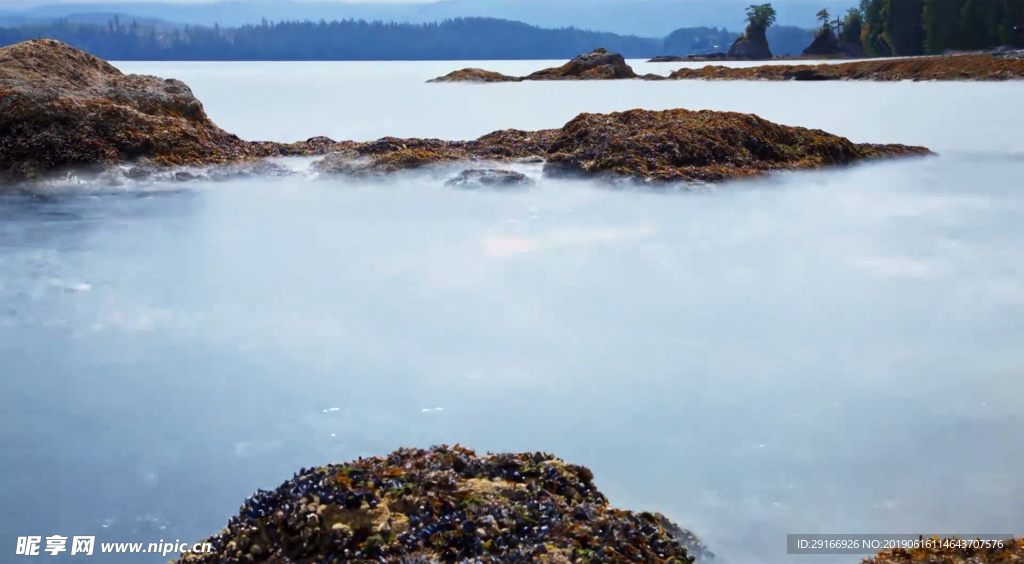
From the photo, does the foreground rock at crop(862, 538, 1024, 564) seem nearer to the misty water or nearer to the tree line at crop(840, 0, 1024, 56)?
the misty water

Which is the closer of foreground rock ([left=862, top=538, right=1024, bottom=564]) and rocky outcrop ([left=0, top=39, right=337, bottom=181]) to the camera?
foreground rock ([left=862, top=538, right=1024, bottom=564])

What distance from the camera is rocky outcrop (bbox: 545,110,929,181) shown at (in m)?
11.3

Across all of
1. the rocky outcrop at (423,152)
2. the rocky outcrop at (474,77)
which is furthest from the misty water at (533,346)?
the rocky outcrop at (474,77)

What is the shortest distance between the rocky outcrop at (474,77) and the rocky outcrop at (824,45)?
123 feet

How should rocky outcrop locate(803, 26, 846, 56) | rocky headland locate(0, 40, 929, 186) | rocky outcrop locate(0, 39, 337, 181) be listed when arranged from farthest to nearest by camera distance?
rocky outcrop locate(803, 26, 846, 56)
rocky headland locate(0, 40, 929, 186)
rocky outcrop locate(0, 39, 337, 181)

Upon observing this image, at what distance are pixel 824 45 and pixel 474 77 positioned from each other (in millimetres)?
40250

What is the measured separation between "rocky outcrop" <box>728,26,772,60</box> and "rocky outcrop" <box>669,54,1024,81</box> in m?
28.6

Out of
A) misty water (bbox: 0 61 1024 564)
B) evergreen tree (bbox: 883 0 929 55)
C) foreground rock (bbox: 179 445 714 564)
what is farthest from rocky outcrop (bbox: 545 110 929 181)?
evergreen tree (bbox: 883 0 929 55)

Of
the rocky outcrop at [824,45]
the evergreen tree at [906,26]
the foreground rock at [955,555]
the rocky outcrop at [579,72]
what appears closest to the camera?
the foreground rock at [955,555]

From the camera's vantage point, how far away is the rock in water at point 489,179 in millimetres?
10766

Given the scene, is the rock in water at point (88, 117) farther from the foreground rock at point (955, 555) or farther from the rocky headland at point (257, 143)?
the foreground rock at point (955, 555)

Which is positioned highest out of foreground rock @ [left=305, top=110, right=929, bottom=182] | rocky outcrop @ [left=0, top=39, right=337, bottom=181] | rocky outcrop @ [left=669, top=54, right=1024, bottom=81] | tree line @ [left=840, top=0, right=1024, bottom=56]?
tree line @ [left=840, top=0, right=1024, bottom=56]

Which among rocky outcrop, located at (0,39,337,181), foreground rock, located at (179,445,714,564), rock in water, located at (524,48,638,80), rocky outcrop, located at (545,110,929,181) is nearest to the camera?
foreground rock, located at (179,445,714,564)

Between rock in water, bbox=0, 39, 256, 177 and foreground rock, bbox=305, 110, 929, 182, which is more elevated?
rock in water, bbox=0, 39, 256, 177
